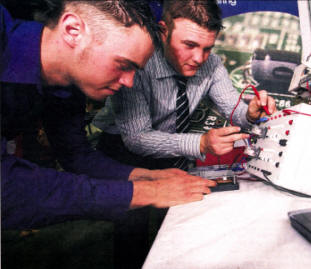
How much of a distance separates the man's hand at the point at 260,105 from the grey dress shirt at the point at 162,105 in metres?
0.04

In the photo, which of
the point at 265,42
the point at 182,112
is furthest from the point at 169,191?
the point at 265,42

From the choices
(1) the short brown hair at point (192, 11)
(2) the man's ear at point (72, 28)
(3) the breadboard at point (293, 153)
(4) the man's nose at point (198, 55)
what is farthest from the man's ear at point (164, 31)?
(3) the breadboard at point (293, 153)

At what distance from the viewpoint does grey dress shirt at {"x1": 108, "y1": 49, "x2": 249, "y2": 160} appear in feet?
2.90

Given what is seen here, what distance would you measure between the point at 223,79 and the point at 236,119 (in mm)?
212

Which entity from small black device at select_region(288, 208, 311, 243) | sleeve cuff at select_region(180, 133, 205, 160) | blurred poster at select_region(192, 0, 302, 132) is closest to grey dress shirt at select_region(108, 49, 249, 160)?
sleeve cuff at select_region(180, 133, 205, 160)

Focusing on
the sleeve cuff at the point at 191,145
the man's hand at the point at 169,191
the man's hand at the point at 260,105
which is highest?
the man's hand at the point at 260,105

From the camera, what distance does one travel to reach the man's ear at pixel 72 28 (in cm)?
52

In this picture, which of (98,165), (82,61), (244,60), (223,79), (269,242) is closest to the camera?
(269,242)

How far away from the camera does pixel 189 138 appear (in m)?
0.87

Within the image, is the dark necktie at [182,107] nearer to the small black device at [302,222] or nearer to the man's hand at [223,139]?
the man's hand at [223,139]

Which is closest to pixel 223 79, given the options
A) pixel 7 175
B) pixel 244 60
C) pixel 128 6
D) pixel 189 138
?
pixel 244 60

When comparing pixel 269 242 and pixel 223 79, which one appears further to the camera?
pixel 223 79

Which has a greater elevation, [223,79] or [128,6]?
[128,6]

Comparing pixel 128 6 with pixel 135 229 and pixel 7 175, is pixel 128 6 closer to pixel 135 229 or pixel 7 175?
pixel 7 175
